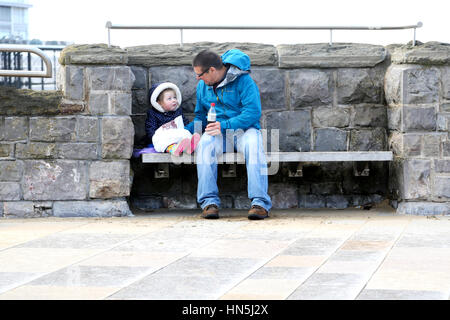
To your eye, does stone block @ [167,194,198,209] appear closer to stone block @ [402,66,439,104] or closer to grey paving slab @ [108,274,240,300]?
stone block @ [402,66,439,104]

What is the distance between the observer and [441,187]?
5742 millimetres

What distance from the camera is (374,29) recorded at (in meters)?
6.09

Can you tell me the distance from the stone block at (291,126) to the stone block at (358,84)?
0.31 m

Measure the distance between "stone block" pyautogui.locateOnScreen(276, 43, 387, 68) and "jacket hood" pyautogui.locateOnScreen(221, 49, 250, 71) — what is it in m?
0.48

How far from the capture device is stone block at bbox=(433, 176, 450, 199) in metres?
5.74

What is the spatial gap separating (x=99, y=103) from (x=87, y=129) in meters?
0.21

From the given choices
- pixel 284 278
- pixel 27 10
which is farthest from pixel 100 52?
pixel 27 10

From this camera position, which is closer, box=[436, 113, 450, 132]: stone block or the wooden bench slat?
the wooden bench slat

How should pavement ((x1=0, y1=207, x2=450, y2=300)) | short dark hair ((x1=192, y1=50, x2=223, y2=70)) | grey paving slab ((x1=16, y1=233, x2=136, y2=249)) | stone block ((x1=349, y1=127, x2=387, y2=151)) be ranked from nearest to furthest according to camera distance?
pavement ((x1=0, y1=207, x2=450, y2=300)) < grey paving slab ((x1=16, y1=233, x2=136, y2=249)) < short dark hair ((x1=192, y1=50, x2=223, y2=70)) < stone block ((x1=349, y1=127, x2=387, y2=151))

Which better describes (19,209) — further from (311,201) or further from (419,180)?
(419,180)

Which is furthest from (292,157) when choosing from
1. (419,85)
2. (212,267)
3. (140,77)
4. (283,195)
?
(212,267)

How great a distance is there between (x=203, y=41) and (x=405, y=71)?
1.58m

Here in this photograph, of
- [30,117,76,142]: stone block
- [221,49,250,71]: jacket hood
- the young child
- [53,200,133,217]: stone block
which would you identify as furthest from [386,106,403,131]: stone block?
[30,117,76,142]: stone block

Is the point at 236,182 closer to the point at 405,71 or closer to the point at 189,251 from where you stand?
the point at 405,71
